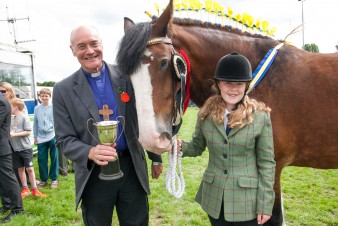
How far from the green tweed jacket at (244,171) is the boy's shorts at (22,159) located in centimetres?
421

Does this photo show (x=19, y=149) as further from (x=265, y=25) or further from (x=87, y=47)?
(x=265, y=25)

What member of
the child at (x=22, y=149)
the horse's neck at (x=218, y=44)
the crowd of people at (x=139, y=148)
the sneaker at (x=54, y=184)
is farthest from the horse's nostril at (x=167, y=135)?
the sneaker at (x=54, y=184)

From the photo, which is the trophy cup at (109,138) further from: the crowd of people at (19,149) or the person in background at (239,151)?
the crowd of people at (19,149)

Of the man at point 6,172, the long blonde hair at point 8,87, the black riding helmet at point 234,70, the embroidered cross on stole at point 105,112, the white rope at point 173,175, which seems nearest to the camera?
the black riding helmet at point 234,70

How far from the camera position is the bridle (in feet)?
6.64

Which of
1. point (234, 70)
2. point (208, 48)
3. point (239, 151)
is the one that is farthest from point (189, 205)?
point (234, 70)

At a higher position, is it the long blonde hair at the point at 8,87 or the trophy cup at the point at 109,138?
the long blonde hair at the point at 8,87

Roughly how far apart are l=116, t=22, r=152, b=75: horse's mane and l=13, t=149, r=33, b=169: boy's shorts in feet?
12.9

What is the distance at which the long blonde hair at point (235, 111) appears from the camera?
1.88 meters

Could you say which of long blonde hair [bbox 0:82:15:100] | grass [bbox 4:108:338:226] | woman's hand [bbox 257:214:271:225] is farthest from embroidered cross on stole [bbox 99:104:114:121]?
long blonde hair [bbox 0:82:15:100]

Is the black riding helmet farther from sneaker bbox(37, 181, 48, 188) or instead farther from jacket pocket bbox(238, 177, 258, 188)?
sneaker bbox(37, 181, 48, 188)

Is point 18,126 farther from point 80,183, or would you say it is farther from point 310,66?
point 310,66

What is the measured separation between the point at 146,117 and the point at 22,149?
4.09m

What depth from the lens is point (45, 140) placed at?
571 cm
